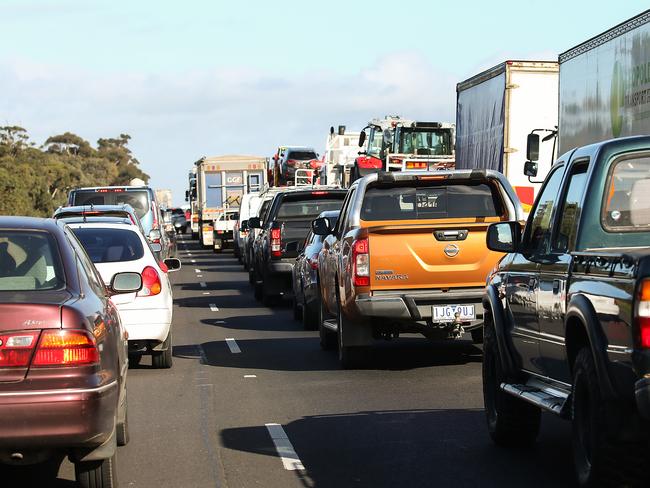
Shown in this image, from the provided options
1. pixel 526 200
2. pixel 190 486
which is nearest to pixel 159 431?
pixel 190 486

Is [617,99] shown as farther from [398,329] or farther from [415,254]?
[415,254]

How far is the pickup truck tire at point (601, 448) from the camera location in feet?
23.0

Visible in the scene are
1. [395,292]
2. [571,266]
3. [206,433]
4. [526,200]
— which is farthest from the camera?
[526,200]

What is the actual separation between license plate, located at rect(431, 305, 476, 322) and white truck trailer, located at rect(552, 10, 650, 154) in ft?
20.1

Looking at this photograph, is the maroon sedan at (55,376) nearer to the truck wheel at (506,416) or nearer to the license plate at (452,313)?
the truck wheel at (506,416)

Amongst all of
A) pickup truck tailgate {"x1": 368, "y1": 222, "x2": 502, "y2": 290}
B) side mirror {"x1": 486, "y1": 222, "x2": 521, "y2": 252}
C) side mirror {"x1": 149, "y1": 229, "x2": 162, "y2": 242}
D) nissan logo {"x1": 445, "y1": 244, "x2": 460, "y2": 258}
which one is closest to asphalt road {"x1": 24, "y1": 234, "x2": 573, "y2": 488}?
pickup truck tailgate {"x1": 368, "y1": 222, "x2": 502, "y2": 290}

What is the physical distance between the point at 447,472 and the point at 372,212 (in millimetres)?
6091

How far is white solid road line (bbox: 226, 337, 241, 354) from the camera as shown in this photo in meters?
17.0

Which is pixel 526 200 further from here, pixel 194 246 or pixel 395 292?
pixel 194 246

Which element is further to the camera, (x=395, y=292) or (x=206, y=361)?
(x=206, y=361)

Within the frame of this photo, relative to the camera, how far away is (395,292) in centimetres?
1377

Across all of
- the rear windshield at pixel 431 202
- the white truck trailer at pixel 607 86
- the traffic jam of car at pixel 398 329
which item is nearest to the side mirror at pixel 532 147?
the white truck trailer at pixel 607 86

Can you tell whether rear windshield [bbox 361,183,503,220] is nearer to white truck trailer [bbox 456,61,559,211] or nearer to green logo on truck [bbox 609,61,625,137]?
green logo on truck [bbox 609,61,625,137]

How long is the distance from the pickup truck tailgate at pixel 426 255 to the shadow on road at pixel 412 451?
2.45 metres
